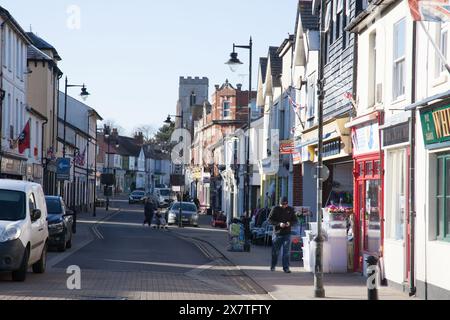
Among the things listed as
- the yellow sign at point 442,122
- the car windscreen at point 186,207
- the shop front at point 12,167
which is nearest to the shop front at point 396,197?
the yellow sign at point 442,122

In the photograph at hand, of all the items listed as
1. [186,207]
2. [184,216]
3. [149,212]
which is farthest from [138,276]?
[186,207]

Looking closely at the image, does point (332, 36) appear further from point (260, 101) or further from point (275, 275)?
point (260, 101)

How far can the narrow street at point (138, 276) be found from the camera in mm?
15953

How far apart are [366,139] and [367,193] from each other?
4.46 feet

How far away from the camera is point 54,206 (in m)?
29.9

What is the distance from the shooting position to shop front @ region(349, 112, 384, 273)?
20.2m

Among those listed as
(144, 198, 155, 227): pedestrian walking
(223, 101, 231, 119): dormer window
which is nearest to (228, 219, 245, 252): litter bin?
(144, 198, 155, 227): pedestrian walking

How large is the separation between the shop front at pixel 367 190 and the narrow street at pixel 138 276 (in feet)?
9.96

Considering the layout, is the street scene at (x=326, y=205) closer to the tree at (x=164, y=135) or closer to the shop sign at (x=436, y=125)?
the shop sign at (x=436, y=125)

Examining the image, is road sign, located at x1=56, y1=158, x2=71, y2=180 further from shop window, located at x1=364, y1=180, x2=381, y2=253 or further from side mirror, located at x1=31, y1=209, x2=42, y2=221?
side mirror, located at x1=31, y1=209, x2=42, y2=221

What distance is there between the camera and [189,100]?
130 meters

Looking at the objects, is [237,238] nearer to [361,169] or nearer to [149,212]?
[361,169]
